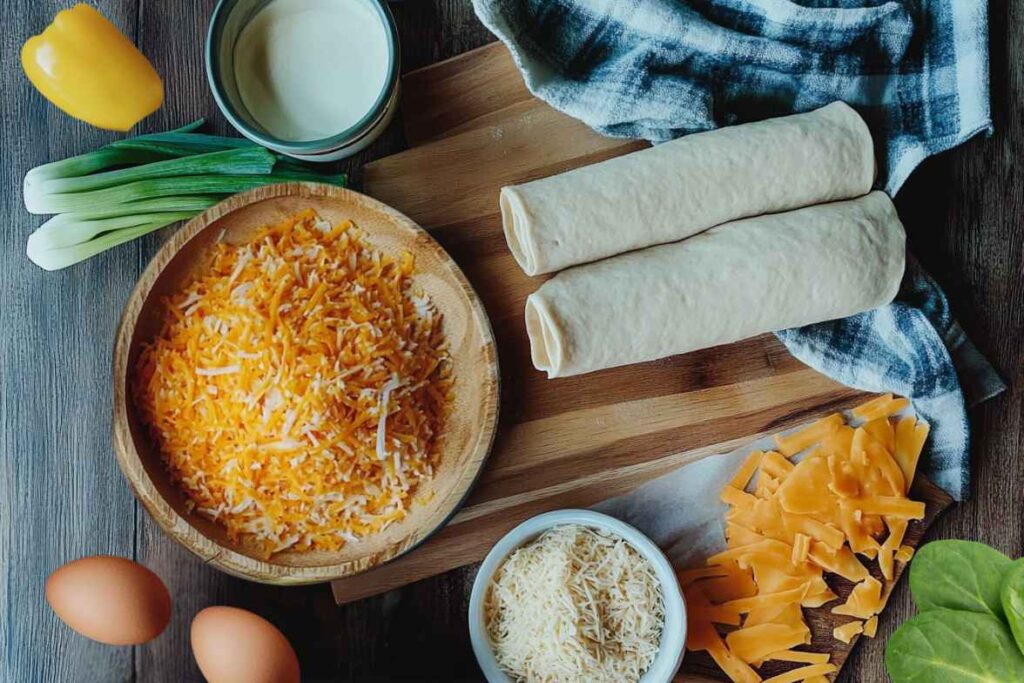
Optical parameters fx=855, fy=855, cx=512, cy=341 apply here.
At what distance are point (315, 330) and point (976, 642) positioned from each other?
1.43 meters

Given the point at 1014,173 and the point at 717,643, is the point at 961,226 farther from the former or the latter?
the point at 717,643

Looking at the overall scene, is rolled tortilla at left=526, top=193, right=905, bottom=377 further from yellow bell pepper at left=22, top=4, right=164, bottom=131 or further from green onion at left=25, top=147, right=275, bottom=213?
yellow bell pepper at left=22, top=4, right=164, bottom=131

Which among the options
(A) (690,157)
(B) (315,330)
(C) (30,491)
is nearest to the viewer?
(B) (315,330)

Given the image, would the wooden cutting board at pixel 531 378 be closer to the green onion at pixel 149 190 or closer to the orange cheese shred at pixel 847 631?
the orange cheese shred at pixel 847 631

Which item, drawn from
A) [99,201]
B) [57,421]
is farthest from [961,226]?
[57,421]

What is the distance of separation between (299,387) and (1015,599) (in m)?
1.43

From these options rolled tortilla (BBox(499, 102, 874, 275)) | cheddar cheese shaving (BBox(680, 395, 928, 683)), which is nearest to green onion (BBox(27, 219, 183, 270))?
rolled tortilla (BBox(499, 102, 874, 275))

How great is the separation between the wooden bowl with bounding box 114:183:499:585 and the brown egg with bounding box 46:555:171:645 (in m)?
0.11

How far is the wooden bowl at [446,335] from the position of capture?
5.40ft

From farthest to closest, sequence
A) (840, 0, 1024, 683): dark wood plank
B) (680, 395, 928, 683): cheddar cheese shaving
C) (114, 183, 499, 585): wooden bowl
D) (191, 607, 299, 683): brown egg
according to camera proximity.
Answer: (840, 0, 1024, 683): dark wood plank
(680, 395, 928, 683): cheddar cheese shaving
(114, 183, 499, 585): wooden bowl
(191, 607, 299, 683): brown egg

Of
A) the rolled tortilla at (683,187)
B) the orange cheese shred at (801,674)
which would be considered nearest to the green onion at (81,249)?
the rolled tortilla at (683,187)

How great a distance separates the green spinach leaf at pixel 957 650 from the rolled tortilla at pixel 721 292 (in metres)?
0.65

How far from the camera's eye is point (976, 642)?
169 centimetres

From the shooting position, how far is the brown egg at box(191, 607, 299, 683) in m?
1.54
